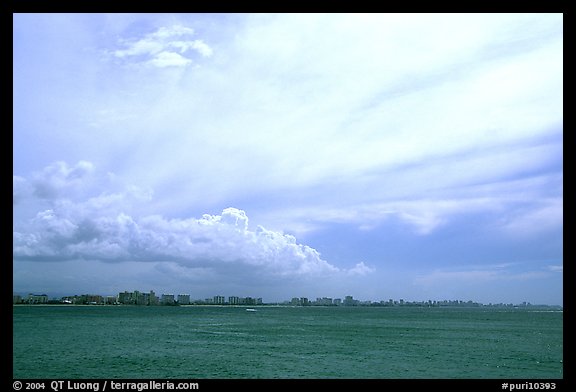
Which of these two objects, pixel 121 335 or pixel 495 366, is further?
pixel 121 335

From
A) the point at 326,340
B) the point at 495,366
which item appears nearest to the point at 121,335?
the point at 326,340
